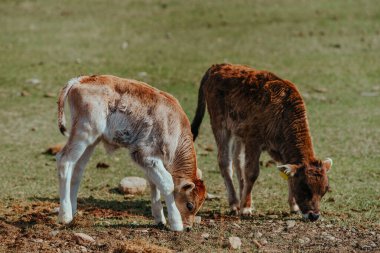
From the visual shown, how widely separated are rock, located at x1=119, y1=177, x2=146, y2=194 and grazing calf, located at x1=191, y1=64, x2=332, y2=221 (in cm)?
130

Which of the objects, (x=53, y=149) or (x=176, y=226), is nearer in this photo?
(x=176, y=226)

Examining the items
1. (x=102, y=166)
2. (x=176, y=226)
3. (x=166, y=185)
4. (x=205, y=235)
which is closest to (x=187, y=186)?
(x=166, y=185)

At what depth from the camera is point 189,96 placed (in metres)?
18.7

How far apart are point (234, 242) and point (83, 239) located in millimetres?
1755

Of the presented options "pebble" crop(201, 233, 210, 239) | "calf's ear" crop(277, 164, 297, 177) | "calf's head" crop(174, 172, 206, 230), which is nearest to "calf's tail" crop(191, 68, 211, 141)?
"calf's ear" crop(277, 164, 297, 177)

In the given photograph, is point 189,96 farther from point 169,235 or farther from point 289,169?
point 169,235

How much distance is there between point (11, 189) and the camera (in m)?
12.0

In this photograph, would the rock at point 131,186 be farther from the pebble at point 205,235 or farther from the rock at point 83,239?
the rock at point 83,239

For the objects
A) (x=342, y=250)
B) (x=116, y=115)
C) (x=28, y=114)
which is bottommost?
(x=28, y=114)

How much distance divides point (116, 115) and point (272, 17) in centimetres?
1777

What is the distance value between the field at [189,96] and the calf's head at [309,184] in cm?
25

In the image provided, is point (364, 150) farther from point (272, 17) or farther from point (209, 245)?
point (272, 17)

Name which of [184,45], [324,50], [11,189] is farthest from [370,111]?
[11,189]

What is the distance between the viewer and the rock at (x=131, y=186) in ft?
39.2
